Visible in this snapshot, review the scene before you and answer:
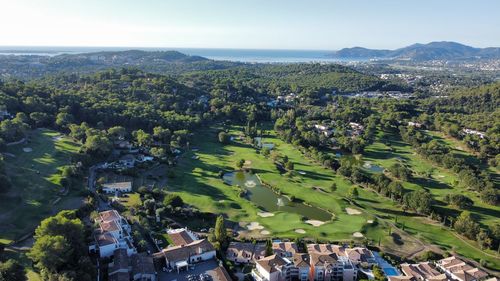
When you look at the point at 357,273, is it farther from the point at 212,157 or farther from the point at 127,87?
the point at 127,87

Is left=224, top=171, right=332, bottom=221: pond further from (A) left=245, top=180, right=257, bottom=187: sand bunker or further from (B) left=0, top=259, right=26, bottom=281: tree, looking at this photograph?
(B) left=0, top=259, right=26, bottom=281: tree

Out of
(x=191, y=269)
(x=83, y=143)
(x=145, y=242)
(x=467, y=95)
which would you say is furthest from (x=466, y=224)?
(x=467, y=95)

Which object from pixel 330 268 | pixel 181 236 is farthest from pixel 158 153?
pixel 330 268

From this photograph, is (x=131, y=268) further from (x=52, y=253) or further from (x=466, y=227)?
(x=466, y=227)

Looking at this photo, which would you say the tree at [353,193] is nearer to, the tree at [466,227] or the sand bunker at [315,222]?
the sand bunker at [315,222]

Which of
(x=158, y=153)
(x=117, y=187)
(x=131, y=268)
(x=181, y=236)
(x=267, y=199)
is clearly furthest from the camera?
(x=158, y=153)

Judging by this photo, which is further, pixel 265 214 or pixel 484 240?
pixel 265 214

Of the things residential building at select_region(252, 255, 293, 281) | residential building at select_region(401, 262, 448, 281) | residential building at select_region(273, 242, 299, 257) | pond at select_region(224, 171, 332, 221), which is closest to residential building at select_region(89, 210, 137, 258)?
residential building at select_region(252, 255, 293, 281)

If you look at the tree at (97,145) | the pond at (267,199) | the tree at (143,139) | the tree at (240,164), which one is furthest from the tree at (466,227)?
the tree at (143,139)
